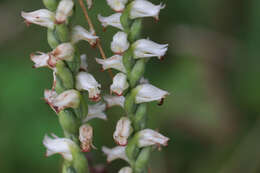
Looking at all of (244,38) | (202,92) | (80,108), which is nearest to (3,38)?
(202,92)

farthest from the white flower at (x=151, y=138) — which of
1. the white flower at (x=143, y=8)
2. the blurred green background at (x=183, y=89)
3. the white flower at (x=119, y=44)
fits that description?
the blurred green background at (x=183, y=89)

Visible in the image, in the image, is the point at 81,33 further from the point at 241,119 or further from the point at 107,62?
the point at 241,119

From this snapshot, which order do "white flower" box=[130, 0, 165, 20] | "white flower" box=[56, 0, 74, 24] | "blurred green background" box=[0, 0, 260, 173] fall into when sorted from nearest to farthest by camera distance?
"white flower" box=[56, 0, 74, 24], "white flower" box=[130, 0, 165, 20], "blurred green background" box=[0, 0, 260, 173]

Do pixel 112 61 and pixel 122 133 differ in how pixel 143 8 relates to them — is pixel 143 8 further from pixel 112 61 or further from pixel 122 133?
pixel 122 133

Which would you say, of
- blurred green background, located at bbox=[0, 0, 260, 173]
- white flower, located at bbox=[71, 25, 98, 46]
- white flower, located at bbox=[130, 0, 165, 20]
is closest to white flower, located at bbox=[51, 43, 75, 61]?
white flower, located at bbox=[71, 25, 98, 46]

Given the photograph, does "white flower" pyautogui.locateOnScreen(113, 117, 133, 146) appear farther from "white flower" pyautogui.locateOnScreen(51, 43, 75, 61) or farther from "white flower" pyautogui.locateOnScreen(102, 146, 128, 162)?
"white flower" pyautogui.locateOnScreen(51, 43, 75, 61)

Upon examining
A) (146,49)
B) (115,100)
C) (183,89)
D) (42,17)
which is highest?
(42,17)

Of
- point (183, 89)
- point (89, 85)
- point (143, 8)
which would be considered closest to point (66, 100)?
point (89, 85)

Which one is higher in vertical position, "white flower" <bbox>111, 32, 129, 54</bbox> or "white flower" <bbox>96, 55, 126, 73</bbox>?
"white flower" <bbox>111, 32, 129, 54</bbox>
